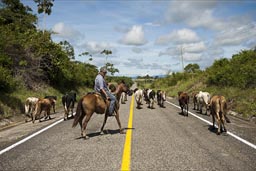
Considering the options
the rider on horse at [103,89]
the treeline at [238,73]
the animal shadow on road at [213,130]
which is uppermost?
the treeline at [238,73]

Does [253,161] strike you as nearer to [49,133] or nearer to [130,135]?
[130,135]

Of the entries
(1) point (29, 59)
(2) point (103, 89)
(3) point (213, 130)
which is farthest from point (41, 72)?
(3) point (213, 130)

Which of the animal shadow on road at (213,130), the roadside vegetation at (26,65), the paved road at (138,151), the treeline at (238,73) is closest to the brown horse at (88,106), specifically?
the paved road at (138,151)

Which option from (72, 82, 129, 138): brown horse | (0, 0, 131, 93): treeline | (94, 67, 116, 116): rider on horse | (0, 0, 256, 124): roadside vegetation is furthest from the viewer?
(0, 0, 131, 93): treeline

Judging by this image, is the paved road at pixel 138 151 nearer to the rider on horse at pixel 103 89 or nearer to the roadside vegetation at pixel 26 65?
the rider on horse at pixel 103 89

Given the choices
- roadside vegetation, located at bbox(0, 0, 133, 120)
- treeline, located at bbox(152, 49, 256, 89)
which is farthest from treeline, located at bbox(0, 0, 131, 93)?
treeline, located at bbox(152, 49, 256, 89)

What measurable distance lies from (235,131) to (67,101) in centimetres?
863

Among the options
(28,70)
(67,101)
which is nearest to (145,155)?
(67,101)

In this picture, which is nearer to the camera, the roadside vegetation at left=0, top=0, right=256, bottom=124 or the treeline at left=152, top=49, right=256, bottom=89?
the roadside vegetation at left=0, top=0, right=256, bottom=124

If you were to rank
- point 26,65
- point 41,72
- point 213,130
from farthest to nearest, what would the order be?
1. point 41,72
2. point 26,65
3. point 213,130

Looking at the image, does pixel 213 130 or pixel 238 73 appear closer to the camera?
pixel 213 130

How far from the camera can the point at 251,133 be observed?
8.68 m

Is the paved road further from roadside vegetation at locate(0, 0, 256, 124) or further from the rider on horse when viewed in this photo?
roadside vegetation at locate(0, 0, 256, 124)

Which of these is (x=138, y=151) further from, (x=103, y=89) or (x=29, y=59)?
(x=29, y=59)
